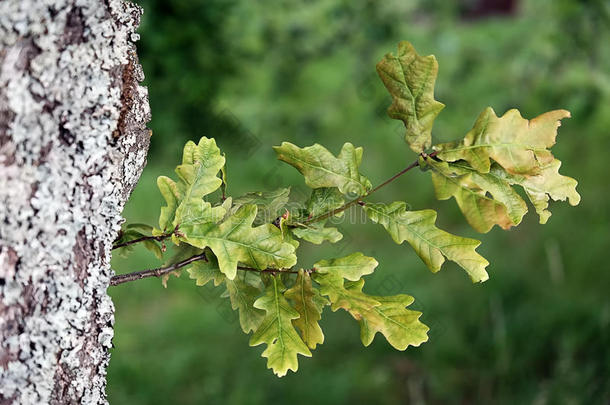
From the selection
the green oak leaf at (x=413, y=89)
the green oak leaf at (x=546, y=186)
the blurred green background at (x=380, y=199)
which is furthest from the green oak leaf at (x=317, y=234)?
the blurred green background at (x=380, y=199)

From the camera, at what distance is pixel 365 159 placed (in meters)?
4.79

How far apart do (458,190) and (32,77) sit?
2.32ft

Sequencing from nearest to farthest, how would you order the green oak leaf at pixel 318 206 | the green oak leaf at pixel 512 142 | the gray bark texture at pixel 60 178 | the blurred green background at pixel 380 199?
the gray bark texture at pixel 60 178, the green oak leaf at pixel 512 142, the green oak leaf at pixel 318 206, the blurred green background at pixel 380 199

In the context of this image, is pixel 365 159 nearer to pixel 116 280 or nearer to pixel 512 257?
pixel 512 257

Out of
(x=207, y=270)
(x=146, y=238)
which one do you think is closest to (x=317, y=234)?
(x=207, y=270)

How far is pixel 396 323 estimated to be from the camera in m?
1.12

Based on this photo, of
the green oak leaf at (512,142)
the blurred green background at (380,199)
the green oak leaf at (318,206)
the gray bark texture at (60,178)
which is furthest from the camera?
the blurred green background at (380,199)

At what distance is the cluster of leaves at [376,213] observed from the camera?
1071 mm

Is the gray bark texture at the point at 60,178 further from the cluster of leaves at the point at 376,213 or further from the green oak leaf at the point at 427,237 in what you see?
the green oak leaf at the point at 427,237

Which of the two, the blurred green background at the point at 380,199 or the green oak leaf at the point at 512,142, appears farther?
the blurred green background at the point at 380,199

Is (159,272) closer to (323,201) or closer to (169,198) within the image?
(169,198)

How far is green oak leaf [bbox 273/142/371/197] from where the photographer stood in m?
1.14

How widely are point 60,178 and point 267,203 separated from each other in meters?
0.40

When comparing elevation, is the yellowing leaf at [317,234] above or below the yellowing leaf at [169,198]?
below
